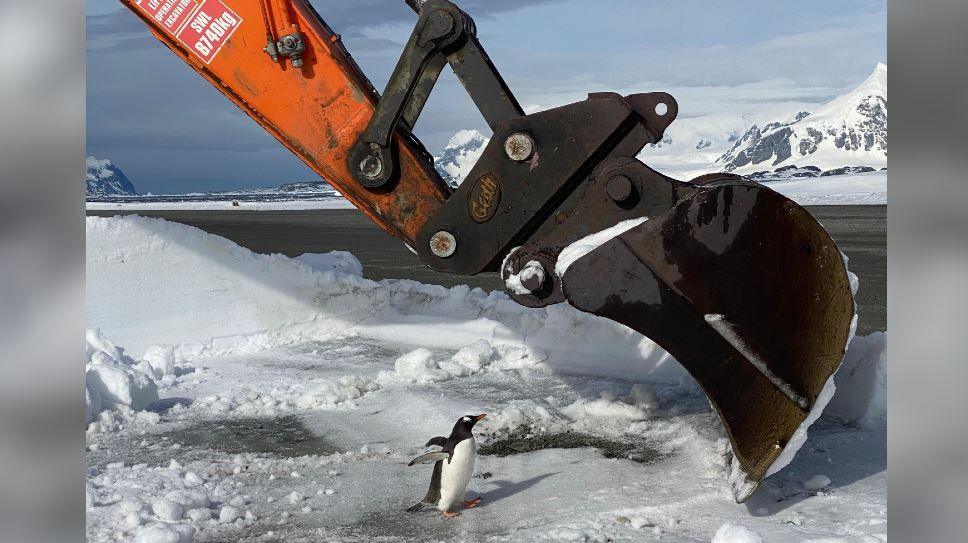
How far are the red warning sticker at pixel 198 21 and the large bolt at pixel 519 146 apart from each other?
1583mm

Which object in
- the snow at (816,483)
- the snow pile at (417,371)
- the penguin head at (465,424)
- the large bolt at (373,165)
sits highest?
the large bolt at (373,165)

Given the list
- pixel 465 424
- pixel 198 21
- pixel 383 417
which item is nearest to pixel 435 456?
pixel 465 424

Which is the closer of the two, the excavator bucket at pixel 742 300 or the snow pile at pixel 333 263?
the excavator bucket at pixel 742 300

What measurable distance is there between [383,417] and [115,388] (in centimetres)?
179

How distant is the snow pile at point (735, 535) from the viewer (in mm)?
3400

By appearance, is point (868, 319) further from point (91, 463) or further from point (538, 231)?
point (91, 463)

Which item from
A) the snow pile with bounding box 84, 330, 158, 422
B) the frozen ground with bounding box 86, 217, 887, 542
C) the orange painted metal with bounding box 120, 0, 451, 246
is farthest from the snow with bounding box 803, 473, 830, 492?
the snow pile with bounding box 84, 330, 158, 422

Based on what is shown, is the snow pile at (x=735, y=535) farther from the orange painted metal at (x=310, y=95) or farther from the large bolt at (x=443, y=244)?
the orange painted metal at (x=310, y=95)

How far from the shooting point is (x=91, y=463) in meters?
4.95

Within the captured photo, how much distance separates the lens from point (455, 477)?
4070 millimetres

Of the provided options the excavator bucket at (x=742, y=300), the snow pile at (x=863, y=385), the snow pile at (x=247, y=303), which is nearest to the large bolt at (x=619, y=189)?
the excavator bucket at (x=742, y=300)

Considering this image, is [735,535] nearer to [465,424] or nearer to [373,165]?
[465,424]

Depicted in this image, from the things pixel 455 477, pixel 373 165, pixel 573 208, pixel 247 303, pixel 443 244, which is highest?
pixel 373 165

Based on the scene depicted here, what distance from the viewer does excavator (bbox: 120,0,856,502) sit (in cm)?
380
